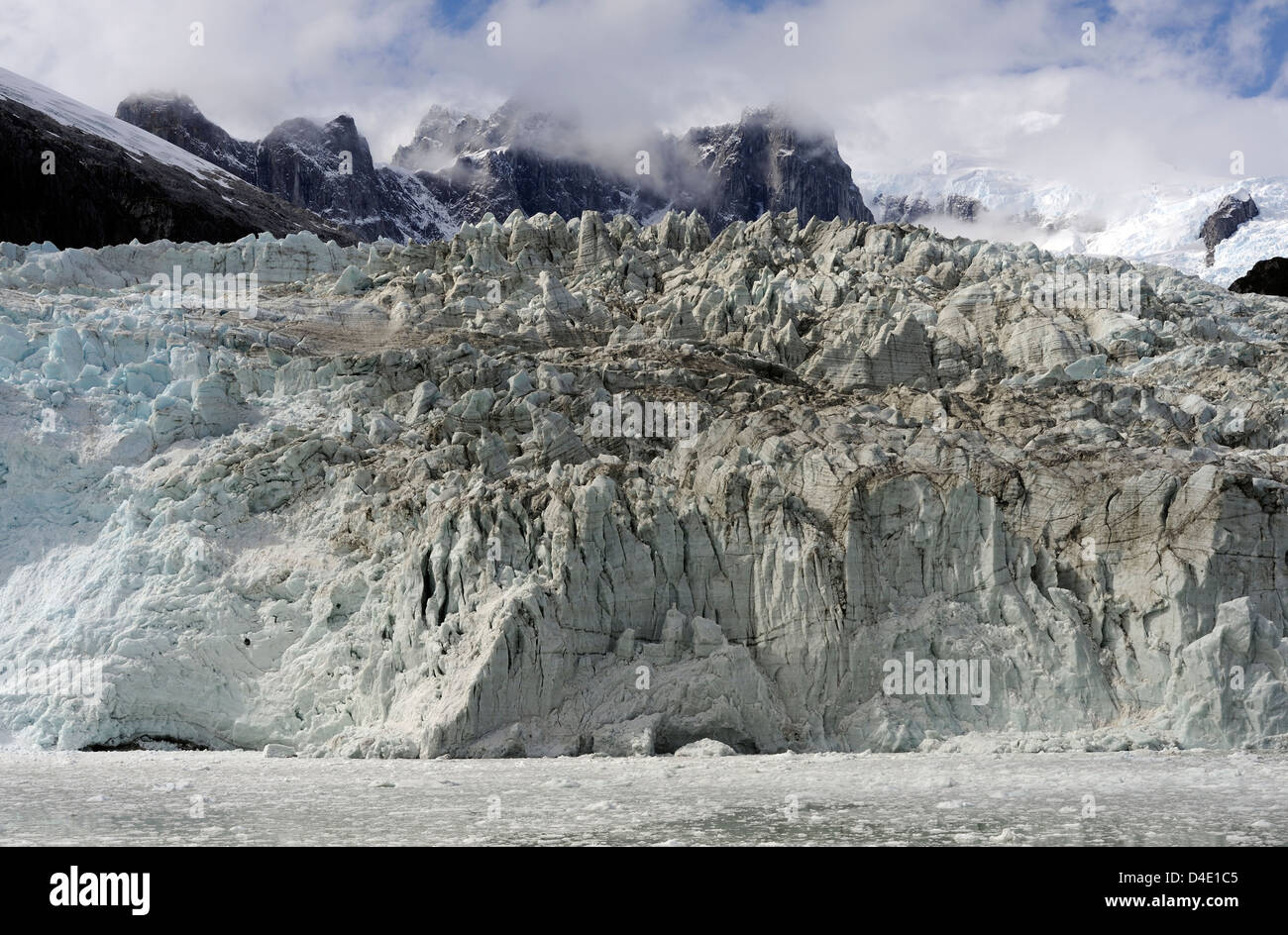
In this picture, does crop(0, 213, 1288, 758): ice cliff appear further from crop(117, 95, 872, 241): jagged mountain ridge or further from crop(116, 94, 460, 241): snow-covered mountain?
crop(117, 95, 872, 241): jagged mountain ridge

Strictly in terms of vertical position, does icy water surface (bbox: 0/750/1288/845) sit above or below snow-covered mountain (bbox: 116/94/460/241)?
below

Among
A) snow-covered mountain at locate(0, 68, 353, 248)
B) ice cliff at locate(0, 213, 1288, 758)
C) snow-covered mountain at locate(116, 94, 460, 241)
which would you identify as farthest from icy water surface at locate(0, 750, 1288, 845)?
snow-covered mountain at locate(116, 94, 460, 241)

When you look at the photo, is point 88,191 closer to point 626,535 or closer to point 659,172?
point 659,172

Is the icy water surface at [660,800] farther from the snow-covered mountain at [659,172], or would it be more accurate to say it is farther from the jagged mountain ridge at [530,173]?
the snow-covered mountain at [659,172]

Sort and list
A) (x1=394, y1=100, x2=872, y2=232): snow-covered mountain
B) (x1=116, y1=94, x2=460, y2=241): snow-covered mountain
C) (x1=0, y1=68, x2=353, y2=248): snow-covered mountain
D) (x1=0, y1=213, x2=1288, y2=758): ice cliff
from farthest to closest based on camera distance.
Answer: (x1=394, y1=100, x2=872, y2=232): snow-covered mountain
(x1=116, y1=94, x2=460, y2=241): snow-covered mountain
(x1=0, y1=68, x2=353, y2=248): snow-covered mountain
(x1=0, y1=213, x2=1288, y2=758): ice cliff

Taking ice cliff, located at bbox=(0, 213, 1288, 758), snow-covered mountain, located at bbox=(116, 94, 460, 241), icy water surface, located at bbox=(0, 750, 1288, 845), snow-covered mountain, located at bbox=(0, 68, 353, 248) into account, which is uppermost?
snow-covered mountain, located at bbox=(116, 94, 460, 241)

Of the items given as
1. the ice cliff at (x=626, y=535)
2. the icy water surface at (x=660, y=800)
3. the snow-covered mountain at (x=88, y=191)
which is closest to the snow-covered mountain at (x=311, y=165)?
the snow-covered mountain at (x=88, y=191)
